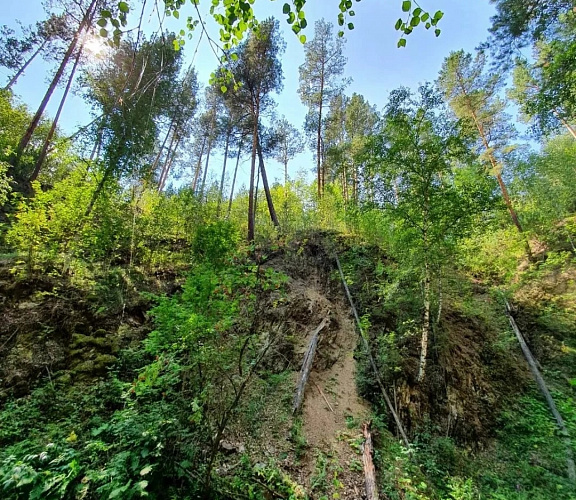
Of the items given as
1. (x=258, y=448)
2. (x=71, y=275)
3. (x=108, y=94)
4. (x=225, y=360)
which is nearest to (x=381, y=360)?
(x=258, y=448)

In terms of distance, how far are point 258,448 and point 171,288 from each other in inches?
196

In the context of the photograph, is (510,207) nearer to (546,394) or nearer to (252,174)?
(546,394)

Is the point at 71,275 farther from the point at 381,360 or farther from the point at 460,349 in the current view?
the point at 460,349

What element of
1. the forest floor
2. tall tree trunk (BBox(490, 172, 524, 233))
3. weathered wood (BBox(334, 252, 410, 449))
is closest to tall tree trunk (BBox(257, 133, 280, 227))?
the forest floor

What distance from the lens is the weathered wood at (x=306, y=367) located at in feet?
19.0

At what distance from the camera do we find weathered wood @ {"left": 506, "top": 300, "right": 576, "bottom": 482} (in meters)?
4.95

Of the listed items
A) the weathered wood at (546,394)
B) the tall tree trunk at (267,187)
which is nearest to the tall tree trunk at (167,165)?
the tall tree trunk at (267,187)

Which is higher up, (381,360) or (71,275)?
(71,275)

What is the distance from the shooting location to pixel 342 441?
17.0 feet

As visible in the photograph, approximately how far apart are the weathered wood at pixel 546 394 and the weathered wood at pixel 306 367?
4876 millimetres

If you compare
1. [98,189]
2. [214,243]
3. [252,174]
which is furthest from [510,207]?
[98,189]

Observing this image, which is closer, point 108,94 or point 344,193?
point 108,94

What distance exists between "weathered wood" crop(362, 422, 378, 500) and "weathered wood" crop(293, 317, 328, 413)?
1377 mm

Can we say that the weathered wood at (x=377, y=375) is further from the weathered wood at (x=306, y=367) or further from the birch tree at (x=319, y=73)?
the birch tree at (x=319, y=73)
